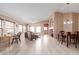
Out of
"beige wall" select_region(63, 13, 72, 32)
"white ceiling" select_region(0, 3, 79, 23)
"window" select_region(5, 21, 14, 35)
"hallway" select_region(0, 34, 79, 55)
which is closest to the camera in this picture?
"hallway" select_region(0, 34, 79, 55)

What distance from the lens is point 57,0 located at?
3811 millimetres

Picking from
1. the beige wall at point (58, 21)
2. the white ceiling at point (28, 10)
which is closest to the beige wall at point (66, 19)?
the beige wall at point (58, 21)

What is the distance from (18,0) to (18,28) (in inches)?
116

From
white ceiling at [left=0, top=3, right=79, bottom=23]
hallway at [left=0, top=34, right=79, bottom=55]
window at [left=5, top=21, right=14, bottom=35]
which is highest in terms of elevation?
white ceiling at [left=0, top=3, right=79, bottom=23]

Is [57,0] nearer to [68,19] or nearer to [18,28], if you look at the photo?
Result: [18,28]

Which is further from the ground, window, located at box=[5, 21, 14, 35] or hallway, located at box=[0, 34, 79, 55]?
window, located at box=[5, 21, 14, 35]

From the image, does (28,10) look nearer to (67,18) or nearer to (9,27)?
(9,27)

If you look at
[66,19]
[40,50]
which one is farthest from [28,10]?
[66,19]

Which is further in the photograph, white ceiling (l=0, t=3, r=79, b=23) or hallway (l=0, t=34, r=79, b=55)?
white ceiling (l=0, t=3, r=79, b=23)

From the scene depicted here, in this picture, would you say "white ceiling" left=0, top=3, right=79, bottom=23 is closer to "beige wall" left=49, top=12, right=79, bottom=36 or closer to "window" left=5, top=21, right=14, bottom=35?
"window" left=5, top=21, right=14, bottom=35

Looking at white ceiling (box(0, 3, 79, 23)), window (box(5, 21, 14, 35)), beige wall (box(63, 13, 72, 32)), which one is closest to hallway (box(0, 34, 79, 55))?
window (box(5, 21, 14, 35))

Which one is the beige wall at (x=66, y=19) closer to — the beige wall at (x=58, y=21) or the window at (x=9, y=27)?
the beige wall at (x=58, y=21)

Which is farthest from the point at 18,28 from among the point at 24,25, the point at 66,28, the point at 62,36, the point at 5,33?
the point at 66,28

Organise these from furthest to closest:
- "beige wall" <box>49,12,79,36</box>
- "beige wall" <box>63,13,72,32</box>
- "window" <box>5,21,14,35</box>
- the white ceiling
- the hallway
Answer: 1. "beige wall" <box>49,12,79,36</box>
2. "beige wall" <box>63,13,72,32</box>
3. "window" <box>5,21,14,35</box>
4. the white ceiling
5. the hallway
